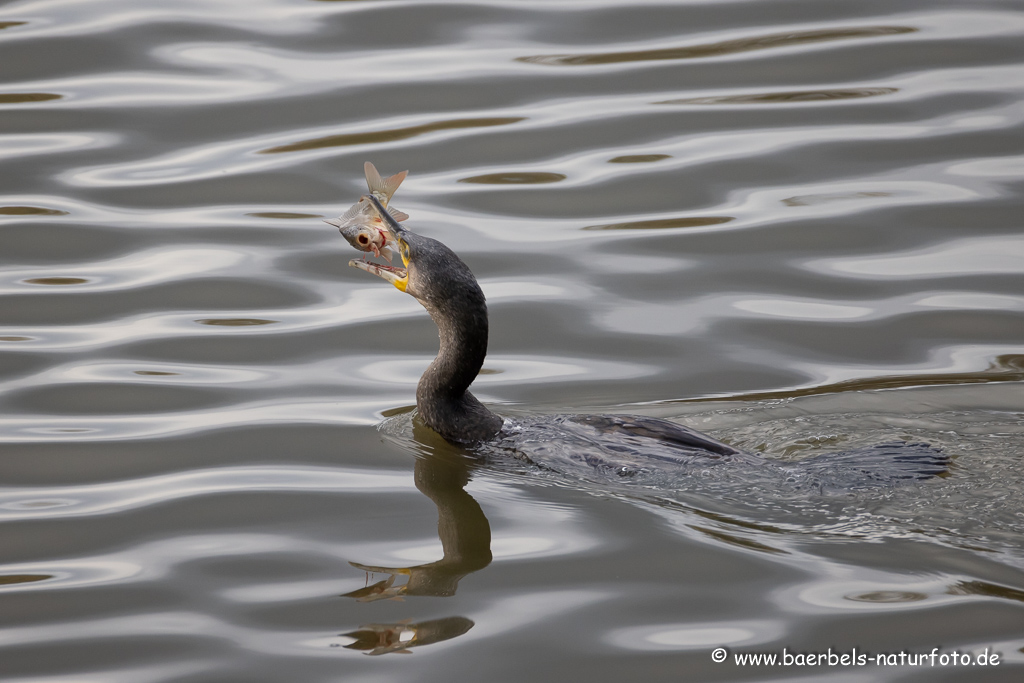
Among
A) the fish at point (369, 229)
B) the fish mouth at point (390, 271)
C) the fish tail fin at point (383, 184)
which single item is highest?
the fish tail fin at point (383, 184)

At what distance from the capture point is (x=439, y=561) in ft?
13.3

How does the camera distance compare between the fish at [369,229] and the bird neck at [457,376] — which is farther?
the fish at [369,229]

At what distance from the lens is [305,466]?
4801 millimetres

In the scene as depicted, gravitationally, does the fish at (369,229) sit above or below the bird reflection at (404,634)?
above

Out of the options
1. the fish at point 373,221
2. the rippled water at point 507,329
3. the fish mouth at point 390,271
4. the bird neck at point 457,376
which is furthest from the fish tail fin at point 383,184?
the rippled water at point 507,329

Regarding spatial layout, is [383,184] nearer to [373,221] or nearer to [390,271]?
[373,221]

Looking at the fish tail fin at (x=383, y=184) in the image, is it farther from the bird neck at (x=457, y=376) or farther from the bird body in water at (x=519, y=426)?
the bird neck at (x=457, y=376)

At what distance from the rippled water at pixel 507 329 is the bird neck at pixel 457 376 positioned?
214mm

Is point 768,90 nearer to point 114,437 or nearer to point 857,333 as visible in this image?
point 857,333

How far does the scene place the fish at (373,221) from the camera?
494 centimetres

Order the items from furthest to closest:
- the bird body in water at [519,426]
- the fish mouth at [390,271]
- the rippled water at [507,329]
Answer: the fish mouth at [390,271] < the bird body in water at [519,426] < the rippled water at [507,329]

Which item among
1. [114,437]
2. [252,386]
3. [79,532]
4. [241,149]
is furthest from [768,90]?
[79,532]

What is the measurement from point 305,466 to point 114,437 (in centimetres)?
102

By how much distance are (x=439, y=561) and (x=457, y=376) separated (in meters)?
1.06
